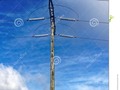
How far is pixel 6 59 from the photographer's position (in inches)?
113

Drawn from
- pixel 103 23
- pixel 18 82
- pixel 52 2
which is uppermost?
pixel 52 2

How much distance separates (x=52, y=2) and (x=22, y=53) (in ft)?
1.58

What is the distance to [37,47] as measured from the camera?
9.49 ft

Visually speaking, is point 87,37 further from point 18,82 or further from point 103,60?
point 18,82

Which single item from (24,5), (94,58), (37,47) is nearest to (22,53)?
(37,47)

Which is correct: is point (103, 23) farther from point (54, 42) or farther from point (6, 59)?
point (6, 59)

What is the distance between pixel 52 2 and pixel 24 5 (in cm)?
24

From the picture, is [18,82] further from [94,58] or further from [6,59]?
[94,58]

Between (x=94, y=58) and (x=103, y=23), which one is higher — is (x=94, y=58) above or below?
below

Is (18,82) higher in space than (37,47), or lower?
lower

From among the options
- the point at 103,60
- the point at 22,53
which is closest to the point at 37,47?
the point at 22,53

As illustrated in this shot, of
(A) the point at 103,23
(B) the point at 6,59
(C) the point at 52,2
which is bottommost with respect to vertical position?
(B) the point at 6,59
